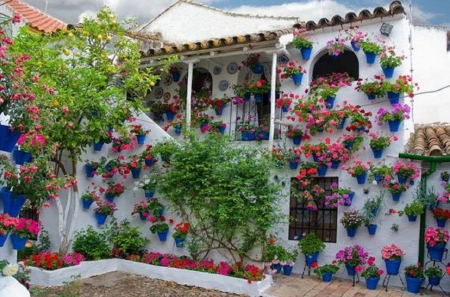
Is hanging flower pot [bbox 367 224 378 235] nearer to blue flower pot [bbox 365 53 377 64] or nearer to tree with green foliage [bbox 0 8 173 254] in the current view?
blue flower pot [bbox 365 53 377 64]

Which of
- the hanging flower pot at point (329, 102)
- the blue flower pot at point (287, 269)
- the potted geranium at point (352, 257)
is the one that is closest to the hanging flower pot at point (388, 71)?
the hanging flower pot at point (329, 102)

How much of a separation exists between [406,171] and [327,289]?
2788 millimetres

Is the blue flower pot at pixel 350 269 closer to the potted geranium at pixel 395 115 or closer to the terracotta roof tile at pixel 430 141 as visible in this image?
the terracotta roof tile at pixel 430 141

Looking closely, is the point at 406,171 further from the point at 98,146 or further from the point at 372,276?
the point at 98,146

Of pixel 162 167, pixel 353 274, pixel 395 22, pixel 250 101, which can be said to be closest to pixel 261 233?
pixel 353 274

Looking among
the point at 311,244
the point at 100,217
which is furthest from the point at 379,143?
the point at 100,217

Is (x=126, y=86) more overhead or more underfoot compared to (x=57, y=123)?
more overhead

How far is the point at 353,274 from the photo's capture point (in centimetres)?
902

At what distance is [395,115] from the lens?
905 cm

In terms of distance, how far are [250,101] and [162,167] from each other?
2899mm

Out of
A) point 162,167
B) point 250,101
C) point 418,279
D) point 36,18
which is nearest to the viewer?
point 418,279

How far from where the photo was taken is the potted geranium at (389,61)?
9.19 m

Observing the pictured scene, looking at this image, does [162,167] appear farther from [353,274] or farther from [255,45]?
[353,274]

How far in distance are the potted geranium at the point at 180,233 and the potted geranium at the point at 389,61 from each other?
17.8 feet
